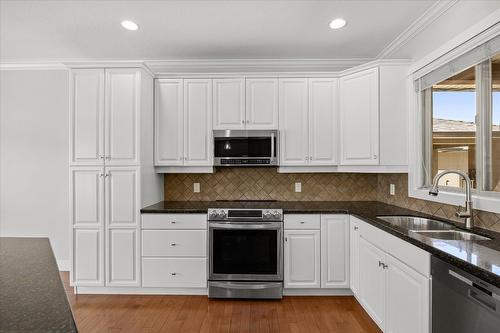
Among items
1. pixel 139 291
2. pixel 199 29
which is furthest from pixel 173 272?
pixel 199 29

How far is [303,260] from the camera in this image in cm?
303

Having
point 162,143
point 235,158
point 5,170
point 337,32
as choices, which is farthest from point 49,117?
point 337,32

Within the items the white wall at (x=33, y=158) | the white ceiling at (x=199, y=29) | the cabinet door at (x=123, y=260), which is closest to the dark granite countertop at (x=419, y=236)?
the cabinet door at (x=123, y=260)

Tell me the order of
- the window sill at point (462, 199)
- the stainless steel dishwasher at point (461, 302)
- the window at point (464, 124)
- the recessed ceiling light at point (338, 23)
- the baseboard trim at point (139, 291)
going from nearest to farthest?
the stainless steel dishwasher at point (461, 302) < the window sill at point (462, 199) < the window at point (464, 124) < the recessed ceiling light at point (338, 23) < the baseboard trim at point (139, 291)

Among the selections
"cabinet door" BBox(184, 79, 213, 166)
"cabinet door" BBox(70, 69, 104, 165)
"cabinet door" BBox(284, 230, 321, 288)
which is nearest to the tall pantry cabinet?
"cabinet door" BBox(70, 69, 104, 165)

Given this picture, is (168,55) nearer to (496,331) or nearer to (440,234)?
(440,234)

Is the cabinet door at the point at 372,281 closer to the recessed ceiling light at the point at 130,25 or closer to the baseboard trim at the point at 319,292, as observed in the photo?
the baseboard trim at the point at 319,292

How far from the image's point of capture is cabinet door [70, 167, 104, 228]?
3070 mm

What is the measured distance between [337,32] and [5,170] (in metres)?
4.22

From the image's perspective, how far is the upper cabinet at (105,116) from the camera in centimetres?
307

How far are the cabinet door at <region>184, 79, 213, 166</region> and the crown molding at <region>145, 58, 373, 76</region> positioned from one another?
1.09 ft

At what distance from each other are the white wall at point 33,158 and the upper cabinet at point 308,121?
108 inches

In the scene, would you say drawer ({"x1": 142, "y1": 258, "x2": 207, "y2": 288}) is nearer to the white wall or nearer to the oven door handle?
the oven door handle

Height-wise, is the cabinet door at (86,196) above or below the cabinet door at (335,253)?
above
